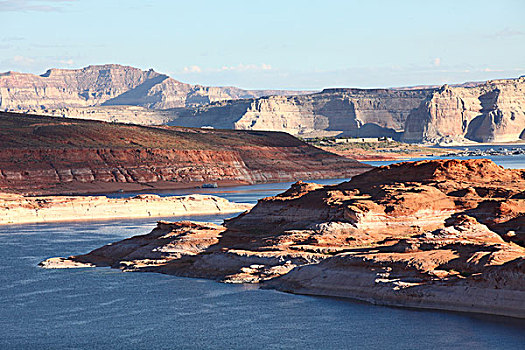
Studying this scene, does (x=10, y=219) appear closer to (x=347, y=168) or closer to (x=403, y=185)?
(x=403, y=185)

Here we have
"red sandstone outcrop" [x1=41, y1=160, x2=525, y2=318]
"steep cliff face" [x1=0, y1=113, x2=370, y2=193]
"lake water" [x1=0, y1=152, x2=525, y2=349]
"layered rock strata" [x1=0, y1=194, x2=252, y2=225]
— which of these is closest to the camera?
"lake water" [x1=0, y1=152, x2=525, y2=349]

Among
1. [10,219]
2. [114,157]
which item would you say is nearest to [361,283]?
[10,219]

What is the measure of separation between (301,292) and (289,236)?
21.6ft

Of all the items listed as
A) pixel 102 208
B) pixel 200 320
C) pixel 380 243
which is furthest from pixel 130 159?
pixel 200 320

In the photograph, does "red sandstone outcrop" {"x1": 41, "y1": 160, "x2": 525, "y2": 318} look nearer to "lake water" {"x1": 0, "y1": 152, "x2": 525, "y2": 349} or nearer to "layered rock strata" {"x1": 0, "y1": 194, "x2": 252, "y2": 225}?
"lake water" {"x1": 0, "y1": 152, "x2": 525, "y2": 349}

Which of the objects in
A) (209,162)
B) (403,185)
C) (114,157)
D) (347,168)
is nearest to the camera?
(403,185)

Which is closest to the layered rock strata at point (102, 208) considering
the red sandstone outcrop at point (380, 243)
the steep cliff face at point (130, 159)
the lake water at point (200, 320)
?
the steep cliff face at point (130, 159)

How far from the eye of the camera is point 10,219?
98.9 meters

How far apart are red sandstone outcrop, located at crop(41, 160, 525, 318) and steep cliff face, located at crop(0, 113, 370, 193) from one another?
7873 cm

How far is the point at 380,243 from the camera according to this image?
54.2 m

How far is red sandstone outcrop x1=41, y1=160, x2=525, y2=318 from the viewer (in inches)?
1783

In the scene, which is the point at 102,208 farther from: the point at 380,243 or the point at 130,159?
the point at 380,243

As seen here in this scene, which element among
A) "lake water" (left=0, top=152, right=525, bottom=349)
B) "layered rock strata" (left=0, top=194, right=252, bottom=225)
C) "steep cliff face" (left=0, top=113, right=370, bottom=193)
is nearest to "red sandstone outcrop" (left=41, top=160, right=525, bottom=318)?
"lake water" (left=0, top=152, right=525, bottom=349)

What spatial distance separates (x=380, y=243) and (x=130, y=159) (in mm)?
110497
